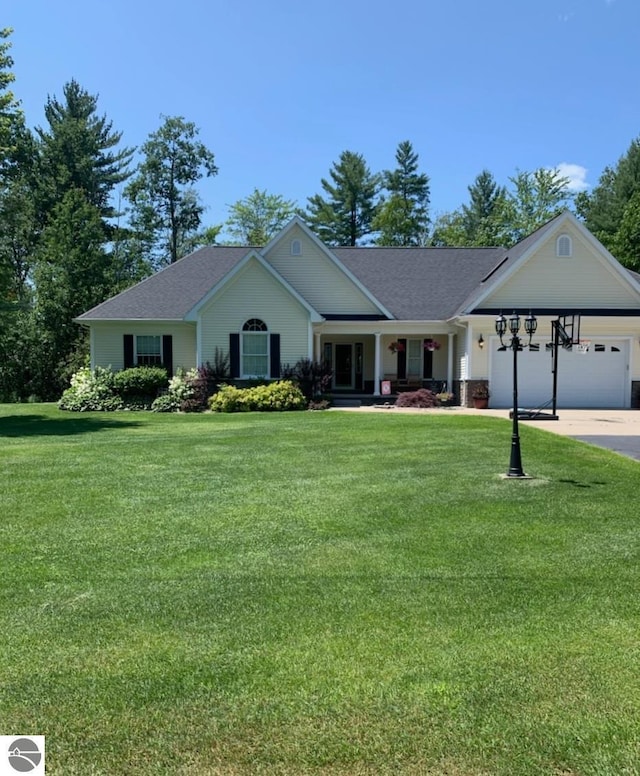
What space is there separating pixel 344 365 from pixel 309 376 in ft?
15.9

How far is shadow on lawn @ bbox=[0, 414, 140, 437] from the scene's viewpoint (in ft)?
45.9

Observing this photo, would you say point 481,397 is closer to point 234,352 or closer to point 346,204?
point 234,352

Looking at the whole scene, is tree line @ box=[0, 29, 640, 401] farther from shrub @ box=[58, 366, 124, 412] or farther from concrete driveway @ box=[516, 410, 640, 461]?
concrete driveway @ box=[516, 410, 640, 461]

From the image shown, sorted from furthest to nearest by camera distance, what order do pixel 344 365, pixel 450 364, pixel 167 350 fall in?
pixel 344 365 < pixel 450 364 < pixel 167 350

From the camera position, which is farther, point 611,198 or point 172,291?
point 611,198

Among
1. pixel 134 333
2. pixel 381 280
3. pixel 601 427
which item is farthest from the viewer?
pixel 381 280

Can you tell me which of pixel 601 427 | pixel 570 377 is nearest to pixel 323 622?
pixel 601 427

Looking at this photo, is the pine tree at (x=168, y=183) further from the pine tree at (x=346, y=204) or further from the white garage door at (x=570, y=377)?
the white garage door at (x=570, y=377)

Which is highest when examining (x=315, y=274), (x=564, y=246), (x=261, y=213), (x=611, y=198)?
(x=261, y=213)

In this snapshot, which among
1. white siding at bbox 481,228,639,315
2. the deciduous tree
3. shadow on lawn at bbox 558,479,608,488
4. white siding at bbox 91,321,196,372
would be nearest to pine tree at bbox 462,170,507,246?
the deciduous tree

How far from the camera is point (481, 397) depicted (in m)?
20.2

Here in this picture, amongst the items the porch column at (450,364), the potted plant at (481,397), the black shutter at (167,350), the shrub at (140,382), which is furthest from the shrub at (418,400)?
the black shutter at (167,350)

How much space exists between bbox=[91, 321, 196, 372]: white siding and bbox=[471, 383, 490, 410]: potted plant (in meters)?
10.4

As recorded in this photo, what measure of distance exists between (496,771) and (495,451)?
8266 mm
